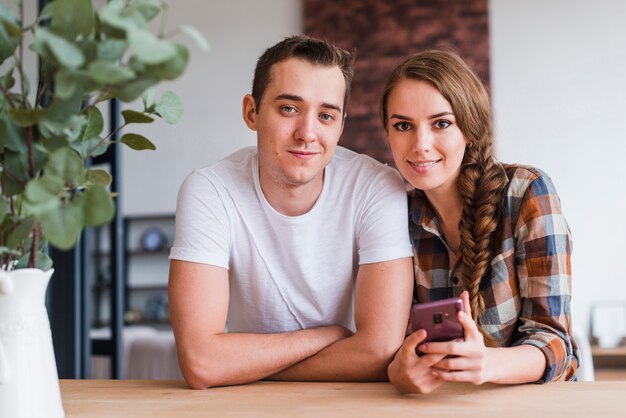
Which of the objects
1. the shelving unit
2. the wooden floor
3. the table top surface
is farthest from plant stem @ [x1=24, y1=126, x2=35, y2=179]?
the shelving unit

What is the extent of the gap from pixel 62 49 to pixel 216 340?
0.74m

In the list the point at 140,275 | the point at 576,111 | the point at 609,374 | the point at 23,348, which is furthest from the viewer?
the point at 140,275

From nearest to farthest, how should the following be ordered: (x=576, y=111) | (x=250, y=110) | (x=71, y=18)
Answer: (x=71, y=18) → (x=250, y=110) → (x=576, y=111)

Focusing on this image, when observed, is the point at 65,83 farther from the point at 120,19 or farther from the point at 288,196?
the point at 288,196

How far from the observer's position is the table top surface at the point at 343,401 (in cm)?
99

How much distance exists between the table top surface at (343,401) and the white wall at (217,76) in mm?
3936

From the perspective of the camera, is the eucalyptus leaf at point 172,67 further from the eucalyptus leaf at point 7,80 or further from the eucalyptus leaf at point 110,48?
the eucalyptus leaf at point 7,80

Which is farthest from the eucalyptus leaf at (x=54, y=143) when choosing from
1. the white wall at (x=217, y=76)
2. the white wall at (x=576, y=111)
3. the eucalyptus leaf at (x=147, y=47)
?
the white wall at (x=217, y=76)

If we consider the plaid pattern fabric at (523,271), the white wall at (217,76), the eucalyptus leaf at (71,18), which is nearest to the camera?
the eucalyptus leaf at (71,18)

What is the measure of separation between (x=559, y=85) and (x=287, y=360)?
12.5 ft

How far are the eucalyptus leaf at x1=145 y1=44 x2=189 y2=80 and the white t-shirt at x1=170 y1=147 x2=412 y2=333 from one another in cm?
72

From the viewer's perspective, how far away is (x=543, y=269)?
4.61 ft

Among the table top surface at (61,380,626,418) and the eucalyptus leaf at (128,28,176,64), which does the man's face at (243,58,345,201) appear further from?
the eucalyptus leaf at (128,28,176,64)

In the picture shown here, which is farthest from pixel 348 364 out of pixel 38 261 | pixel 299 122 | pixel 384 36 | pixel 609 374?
pixel 384 36
